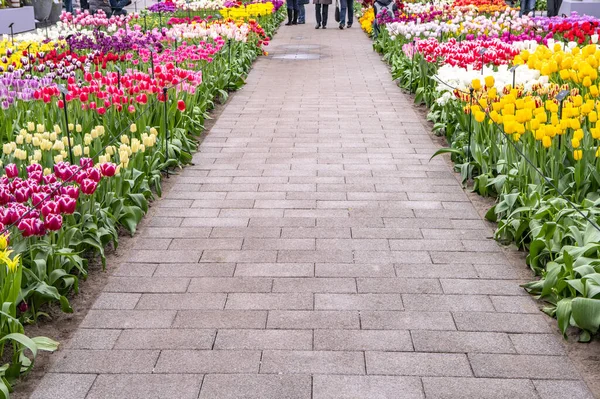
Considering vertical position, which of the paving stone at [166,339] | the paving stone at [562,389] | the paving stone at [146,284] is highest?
the paving stone at [166,339]

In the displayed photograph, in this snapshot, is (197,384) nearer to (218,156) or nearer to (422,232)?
(422,232)

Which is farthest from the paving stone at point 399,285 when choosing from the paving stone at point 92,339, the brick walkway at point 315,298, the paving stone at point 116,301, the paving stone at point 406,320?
the paving stone at point 92,339

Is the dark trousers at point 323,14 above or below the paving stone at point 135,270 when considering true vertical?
above

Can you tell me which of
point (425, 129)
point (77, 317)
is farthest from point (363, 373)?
point (425, 129)

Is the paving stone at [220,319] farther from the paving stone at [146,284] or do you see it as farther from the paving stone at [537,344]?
the paving stone at [537,344]

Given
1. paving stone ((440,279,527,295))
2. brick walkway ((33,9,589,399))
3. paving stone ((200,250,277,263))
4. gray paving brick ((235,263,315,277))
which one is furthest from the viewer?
paving stone ((200,250,277,263))

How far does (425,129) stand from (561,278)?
4.80 metres

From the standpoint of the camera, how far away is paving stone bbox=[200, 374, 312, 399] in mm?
3076

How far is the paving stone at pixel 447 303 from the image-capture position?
392 cm

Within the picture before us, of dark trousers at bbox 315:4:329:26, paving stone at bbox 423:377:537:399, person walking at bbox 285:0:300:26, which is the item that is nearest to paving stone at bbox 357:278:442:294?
paving stone at bbox 423:377:537:399

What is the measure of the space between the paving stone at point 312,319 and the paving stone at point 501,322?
53 centimetres

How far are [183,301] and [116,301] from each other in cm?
36

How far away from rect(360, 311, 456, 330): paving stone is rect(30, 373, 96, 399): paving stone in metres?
1.32

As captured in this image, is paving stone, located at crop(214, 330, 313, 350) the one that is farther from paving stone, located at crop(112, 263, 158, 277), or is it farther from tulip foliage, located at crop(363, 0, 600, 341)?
tulip foliage, located at crop(363, 0, 600, 341)
